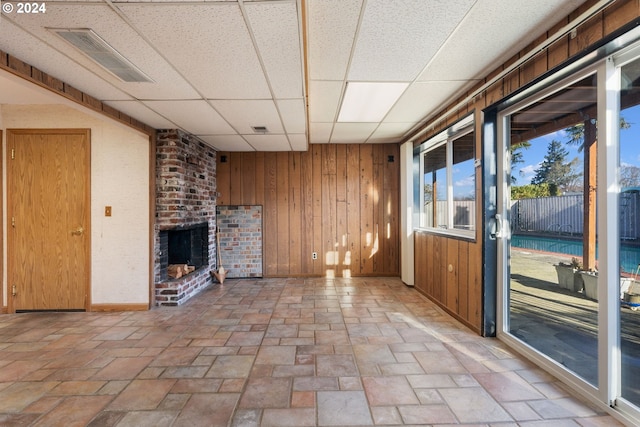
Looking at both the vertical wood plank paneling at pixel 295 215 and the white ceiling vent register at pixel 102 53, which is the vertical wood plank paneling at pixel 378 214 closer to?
the vertical wood plank paneling at pixel 295 215

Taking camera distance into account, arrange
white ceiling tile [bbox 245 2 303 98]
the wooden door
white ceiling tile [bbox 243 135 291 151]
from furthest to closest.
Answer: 1. white ceiling tile [bbox 243 135 291 151]
2. the wooden door
3. white ceiling tile [bbox 245 2 303 98]

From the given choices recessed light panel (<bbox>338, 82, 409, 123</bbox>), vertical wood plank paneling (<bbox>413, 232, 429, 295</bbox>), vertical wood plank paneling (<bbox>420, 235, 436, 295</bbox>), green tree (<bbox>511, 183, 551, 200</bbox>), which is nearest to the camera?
green tree (<bbox>511, 183, 551, 200</bbox>)

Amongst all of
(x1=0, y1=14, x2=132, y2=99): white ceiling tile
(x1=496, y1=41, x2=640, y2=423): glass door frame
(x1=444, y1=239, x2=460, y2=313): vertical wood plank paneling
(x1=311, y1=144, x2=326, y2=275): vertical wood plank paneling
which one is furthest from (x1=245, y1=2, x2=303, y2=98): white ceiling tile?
(x1=311, y1=144, x2=326, y2=275): vertical wood plank paneling

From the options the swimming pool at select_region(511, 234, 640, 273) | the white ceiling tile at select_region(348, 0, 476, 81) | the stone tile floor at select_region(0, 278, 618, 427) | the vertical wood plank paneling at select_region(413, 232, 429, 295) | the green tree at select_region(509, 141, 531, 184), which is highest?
the white ceiling tile at select_region(348, 0, 476, 81)

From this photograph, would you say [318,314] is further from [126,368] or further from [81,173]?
[81,173]

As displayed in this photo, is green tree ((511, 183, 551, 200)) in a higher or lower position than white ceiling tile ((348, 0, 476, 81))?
lower

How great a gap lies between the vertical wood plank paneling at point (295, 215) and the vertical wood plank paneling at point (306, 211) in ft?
0.13

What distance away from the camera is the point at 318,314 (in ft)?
11.1

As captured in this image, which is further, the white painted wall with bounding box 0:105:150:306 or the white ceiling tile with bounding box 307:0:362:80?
the white painted wall with bounding box 0:105:150:306

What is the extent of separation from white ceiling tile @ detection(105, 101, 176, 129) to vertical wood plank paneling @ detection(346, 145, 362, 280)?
2884 mm

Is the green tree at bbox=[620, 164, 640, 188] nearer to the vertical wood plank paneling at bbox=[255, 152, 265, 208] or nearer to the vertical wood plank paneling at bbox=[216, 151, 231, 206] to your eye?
the vertical wood plank paneling at bbox=[255, 152, 265, 208]

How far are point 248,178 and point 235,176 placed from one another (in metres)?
0.24

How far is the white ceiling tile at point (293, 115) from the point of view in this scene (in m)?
2.94

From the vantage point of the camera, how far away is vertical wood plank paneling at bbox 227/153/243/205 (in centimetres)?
525
